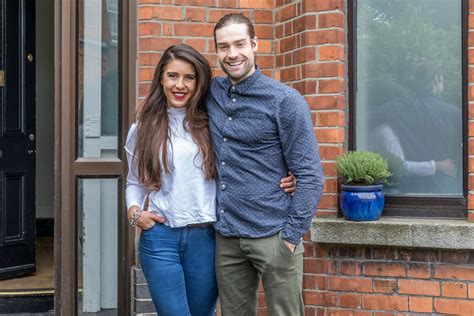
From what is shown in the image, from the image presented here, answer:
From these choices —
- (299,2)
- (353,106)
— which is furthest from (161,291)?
(299,2)

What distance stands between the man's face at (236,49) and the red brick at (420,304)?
1729mm

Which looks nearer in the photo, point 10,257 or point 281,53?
point 281,53

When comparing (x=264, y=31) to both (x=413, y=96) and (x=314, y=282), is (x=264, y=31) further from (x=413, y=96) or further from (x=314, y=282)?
(x=314, y=282)

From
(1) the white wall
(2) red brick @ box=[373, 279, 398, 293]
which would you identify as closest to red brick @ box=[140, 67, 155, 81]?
(2) red brick @ box=[373, 279, 398, 293]

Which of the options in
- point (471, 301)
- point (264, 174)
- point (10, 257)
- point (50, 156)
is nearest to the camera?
point (264, 174)

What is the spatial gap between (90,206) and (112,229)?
0.64 ft

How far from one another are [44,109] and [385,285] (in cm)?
527

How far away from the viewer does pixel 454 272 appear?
3.56 meters

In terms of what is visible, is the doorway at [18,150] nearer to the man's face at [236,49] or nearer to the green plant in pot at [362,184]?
the green plant in pot at [362,184]

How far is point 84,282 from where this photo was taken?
→ 400 cm

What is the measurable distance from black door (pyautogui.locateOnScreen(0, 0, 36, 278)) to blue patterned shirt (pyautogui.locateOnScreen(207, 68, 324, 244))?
3.09 m

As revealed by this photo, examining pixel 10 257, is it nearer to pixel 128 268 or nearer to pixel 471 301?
pixel 128 268

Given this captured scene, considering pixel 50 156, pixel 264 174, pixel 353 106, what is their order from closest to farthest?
pixel 264 174
pixel 353 106
pixel 50 156

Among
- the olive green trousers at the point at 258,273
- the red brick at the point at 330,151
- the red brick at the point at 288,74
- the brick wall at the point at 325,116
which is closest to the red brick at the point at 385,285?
the brick wall at the point at 325,116
